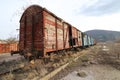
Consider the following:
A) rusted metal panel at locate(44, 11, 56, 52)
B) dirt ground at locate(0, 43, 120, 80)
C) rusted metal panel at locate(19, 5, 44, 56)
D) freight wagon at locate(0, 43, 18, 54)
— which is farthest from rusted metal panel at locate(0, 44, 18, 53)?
rusted metal panel at locate(44, 11, 56, 52)

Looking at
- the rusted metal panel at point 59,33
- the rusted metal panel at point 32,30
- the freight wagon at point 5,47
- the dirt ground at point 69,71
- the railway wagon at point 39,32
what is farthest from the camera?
the freight wagon at point 5,47

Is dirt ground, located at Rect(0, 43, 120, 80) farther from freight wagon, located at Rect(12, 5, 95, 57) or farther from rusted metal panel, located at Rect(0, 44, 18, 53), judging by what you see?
rusted metal panel, located at Rect(0, 44, 18, 53)

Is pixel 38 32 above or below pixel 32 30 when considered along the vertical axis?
below

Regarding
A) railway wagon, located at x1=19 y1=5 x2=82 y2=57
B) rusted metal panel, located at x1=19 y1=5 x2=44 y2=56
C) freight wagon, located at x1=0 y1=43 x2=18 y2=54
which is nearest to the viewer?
railway wagon, located at x1=19 y1=5 x2=82 y2=57

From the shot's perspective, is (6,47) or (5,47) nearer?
(5,47)

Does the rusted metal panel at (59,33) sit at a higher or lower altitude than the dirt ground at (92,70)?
higher

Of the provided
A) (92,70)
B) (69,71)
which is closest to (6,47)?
(69,71)

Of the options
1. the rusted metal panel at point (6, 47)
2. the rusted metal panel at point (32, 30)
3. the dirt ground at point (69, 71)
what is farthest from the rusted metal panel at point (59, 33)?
the rusted metal panel at point (6, 47)

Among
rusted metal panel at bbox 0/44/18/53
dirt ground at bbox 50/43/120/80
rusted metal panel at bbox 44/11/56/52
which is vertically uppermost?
rusted metal panel at bbox 44/11/56/52

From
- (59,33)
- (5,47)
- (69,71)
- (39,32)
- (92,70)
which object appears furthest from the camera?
(5,47)

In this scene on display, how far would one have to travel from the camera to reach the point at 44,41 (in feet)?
23.9

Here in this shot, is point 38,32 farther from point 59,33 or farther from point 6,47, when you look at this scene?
point 6,47

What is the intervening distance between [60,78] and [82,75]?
1.11 m

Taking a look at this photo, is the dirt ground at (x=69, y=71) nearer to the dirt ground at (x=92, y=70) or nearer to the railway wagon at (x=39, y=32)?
the dirt ground at (x=92, y=70)
